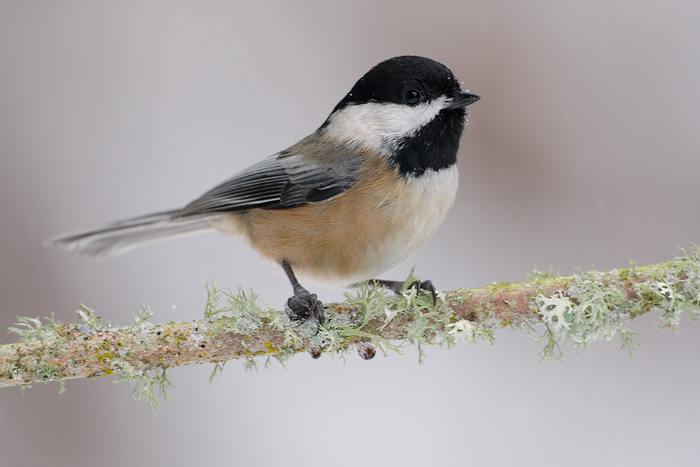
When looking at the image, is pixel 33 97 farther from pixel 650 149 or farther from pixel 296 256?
pixel 650 149

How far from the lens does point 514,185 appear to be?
3.62 m

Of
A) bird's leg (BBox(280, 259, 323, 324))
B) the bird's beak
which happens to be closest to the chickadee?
the bird's beak

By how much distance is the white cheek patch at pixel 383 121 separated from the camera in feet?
7.21

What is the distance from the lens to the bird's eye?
2.19m

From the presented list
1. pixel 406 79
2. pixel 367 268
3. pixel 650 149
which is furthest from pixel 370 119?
pixel 650 149

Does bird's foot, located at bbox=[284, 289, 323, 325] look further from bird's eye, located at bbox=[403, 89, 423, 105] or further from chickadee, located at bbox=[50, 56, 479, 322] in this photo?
bird's eye, located at bbox=[403, 89, 423, 105]

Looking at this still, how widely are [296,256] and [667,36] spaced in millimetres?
2794

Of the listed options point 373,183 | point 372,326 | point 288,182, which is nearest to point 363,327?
point 372,326

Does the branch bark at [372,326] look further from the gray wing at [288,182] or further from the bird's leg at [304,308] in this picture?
the gray wing at [288,182]

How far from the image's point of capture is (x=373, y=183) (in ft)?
7.20

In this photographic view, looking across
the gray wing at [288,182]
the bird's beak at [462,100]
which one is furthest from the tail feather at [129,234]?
the bird's beak at [462,100]

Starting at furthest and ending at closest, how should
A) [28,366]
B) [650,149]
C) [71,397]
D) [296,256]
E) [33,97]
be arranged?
1. [33,97]
2. [650,149]
3. [71,397]
4. [296,256]
5. [28,366]

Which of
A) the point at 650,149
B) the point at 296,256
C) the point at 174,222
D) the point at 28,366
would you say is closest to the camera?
the point at 28,366

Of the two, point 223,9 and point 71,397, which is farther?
point 223,9
